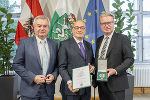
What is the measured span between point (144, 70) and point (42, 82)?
385 cm

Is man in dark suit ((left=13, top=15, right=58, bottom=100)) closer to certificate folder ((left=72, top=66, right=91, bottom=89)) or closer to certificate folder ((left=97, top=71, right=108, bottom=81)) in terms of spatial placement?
certificate folder ((left=72, top=66, right=91, bottom=89))

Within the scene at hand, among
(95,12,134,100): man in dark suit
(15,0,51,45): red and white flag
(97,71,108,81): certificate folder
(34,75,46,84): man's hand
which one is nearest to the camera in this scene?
(34,75,46,84): man's hand

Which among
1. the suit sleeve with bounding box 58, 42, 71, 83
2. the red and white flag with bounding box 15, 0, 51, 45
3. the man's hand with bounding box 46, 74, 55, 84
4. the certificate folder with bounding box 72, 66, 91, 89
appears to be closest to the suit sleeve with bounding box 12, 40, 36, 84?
the man's hand with bounding box 46, 74, 55, 84

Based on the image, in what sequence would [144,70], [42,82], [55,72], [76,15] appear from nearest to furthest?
[42,82] < [55,72] < [76,15] < [144,70]

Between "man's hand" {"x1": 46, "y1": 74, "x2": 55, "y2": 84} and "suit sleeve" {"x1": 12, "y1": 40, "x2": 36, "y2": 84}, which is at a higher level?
"suit sleeve" {"x1": 12, "y1": 40, "x2": 36, "y2": 84}

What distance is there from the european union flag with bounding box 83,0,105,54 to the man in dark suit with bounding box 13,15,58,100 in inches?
87.0

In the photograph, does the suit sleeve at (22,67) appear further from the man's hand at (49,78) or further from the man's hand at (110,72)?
the man's hand at (110,72)

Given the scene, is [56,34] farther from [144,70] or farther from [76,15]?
[144,70]

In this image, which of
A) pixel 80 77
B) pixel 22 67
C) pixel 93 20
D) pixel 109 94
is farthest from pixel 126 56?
pixel 93 20

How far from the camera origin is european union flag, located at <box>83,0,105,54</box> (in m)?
4.00

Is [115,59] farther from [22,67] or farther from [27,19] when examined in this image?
[27,19]

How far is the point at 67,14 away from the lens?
4.00 m

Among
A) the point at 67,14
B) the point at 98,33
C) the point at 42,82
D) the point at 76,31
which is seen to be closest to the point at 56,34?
the point at 67,14

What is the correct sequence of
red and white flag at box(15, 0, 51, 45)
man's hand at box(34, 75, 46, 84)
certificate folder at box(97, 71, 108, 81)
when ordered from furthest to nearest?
1. red and white flag at box(15, 0, 51, 45)
2. certificate folder at box(97, 71, 108, 81)
3. man's hand at box(34, 75, 46, 84)
